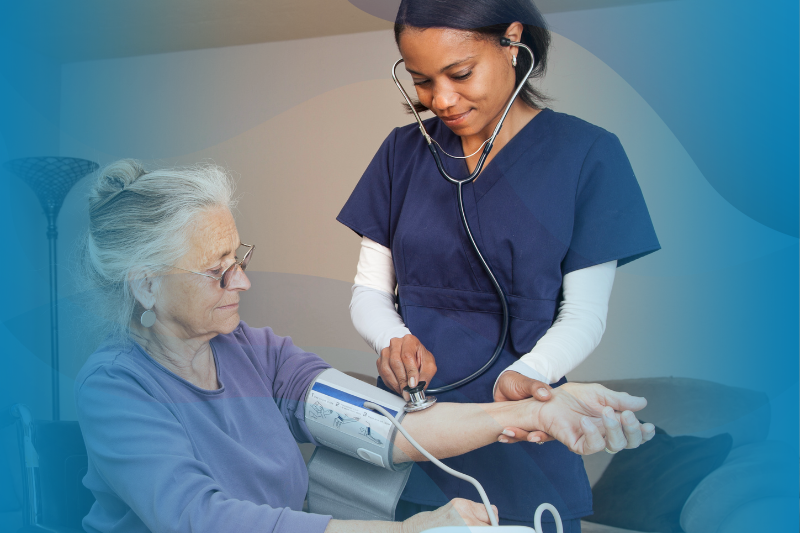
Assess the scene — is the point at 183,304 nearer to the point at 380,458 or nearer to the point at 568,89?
the point at 380,458

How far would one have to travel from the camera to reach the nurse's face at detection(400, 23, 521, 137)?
0.60m

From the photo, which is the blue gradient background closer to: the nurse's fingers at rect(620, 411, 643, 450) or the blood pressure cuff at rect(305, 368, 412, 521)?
the nurse's fingers at rect(620, 411, 643, 450)

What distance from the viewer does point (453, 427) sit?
0.72 m

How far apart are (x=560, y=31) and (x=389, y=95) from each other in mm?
260

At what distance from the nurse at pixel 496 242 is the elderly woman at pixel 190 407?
63mm

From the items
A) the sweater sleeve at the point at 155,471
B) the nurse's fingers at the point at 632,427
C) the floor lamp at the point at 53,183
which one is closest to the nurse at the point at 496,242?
the nurse's fingers at the point at 632,427

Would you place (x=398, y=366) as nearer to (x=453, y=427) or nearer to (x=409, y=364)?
(x=409, y=364)

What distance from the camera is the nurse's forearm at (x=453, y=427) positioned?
0.68m

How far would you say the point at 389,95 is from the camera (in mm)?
790

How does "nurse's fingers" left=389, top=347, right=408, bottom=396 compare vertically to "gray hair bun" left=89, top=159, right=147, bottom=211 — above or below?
below

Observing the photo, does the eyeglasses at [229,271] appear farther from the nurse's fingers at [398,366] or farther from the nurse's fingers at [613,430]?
the nurse's fingers at [613,430]

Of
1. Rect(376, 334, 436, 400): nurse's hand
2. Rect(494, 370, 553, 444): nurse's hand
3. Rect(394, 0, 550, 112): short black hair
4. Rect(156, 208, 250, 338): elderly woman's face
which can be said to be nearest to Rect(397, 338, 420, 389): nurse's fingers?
Rect(376, 334, 436, 400): nurse's hand

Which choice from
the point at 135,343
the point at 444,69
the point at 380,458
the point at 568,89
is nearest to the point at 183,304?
the point at 135,343

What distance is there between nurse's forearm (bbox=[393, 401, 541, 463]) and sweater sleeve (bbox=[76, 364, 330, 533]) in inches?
6.4
